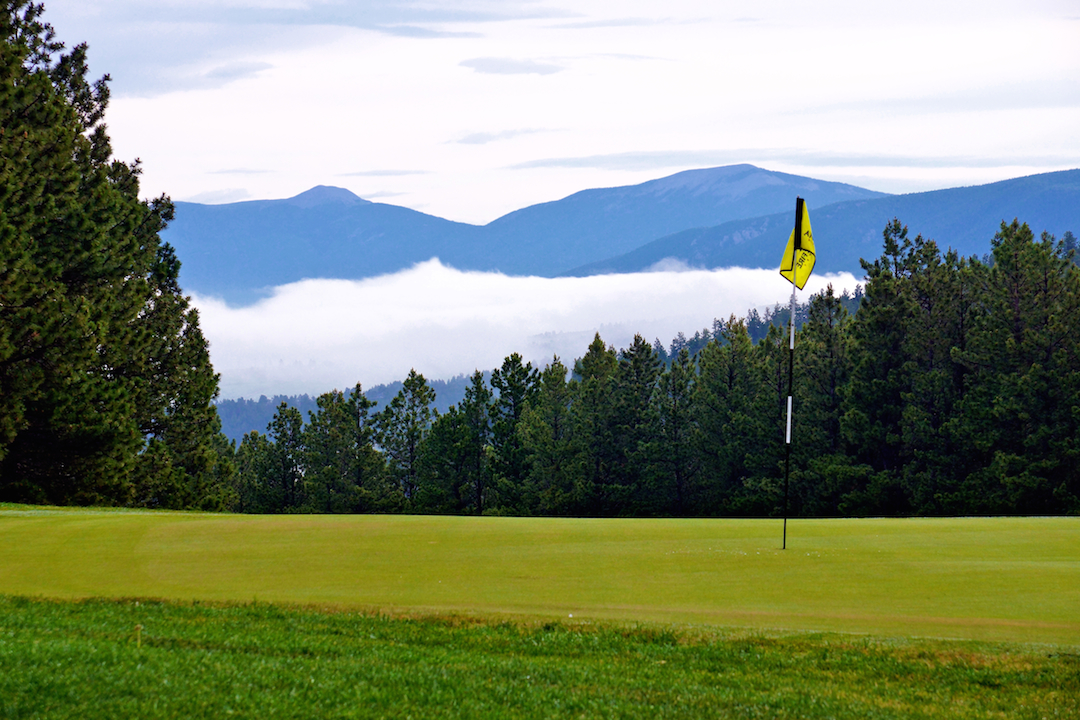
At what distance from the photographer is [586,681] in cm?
902

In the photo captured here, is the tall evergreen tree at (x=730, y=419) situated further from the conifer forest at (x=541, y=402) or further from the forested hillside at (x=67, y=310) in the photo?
the forested hillside at (x=67, y=310)

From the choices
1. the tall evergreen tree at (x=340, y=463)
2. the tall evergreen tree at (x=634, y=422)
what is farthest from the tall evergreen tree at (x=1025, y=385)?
the tall evergreen tree at (x=340, y=463)

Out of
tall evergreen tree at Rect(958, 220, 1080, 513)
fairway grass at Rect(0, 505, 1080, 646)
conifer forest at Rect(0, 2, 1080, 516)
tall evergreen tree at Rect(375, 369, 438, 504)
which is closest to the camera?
fairway grass at Rect(0, 505, 1080, 646)

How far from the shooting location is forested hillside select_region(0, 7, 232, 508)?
28.9 meters

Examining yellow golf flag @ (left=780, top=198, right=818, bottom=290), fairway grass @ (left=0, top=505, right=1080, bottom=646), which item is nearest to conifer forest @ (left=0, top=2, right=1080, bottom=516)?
fairway grass @ (left=0, top=505, right=1080, bottom=646)

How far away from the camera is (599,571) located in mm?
13211

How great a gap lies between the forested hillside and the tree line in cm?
3141

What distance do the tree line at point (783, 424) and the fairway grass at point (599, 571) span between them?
3297 cm

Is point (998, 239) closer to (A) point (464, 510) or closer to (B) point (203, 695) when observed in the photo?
(A) point (464, 510)

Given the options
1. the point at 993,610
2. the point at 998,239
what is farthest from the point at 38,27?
the point at 998,239

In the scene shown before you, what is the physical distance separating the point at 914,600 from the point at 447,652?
5.66 m

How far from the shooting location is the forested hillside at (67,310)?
2892cm

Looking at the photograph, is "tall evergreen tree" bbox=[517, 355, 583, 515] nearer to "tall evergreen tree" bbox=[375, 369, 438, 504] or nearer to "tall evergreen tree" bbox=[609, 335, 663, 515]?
"tall evergreen tree" bbox=[609, 335, 663, 515]

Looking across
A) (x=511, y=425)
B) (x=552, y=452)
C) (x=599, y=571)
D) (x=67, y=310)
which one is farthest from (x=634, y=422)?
(x=599, y=571)
